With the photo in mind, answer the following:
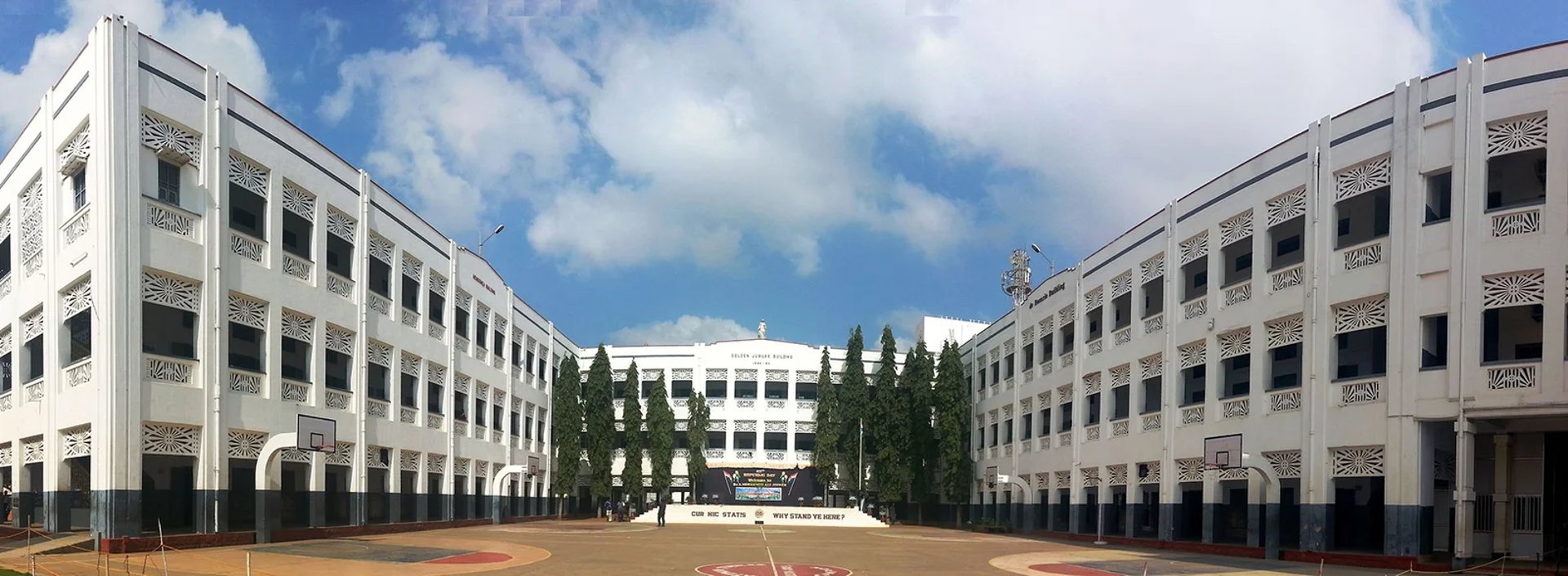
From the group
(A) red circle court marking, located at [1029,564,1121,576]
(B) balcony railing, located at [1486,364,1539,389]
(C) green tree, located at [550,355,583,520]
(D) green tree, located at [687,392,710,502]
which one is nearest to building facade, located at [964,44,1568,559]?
(B) balcony railing, located at [1486,364,1539,389]

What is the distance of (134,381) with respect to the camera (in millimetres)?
26203

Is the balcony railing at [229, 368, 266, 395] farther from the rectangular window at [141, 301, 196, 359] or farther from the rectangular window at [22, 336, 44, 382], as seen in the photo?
the rectangular window at [22, 336, 44, 382]

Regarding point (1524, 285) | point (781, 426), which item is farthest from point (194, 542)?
point (781, 426)

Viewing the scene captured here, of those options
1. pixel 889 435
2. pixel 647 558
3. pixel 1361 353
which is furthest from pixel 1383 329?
pixel 889 435

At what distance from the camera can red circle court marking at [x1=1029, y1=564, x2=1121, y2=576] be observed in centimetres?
2667

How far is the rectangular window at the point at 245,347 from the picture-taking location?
30.4 metres

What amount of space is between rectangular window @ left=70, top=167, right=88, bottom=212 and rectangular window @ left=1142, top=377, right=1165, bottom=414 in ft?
110

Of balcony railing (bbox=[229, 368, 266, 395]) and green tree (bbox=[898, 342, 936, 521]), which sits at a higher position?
balcony railing (bbox=[229, 368, 266, 395])

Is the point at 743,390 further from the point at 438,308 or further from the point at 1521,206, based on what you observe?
the point at 1521,206

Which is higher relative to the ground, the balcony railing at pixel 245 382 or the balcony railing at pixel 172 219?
the balcony railing at pixel 172 219

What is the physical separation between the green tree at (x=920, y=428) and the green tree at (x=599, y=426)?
58.5 feet

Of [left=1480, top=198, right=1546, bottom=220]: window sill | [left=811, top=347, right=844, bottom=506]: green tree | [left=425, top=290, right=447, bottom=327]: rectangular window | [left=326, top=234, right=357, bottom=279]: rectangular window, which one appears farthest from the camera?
[left=811, top=347, right=844, bottom=506]: green tree

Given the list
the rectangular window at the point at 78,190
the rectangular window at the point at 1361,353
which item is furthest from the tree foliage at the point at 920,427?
the rectangular window at the point at 78,190

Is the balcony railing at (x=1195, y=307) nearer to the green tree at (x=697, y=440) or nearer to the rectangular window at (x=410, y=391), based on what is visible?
the rectangular window at (x=410, y=391)
